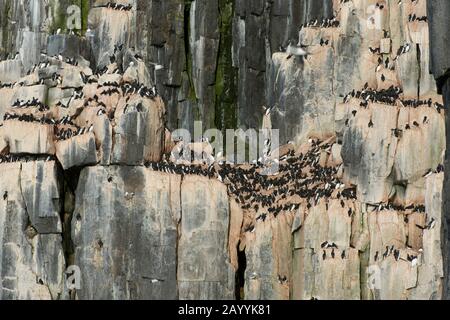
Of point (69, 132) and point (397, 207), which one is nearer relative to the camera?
point (397, 207)

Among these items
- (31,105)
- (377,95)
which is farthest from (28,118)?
(377,95)

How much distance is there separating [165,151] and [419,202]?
30.9ft

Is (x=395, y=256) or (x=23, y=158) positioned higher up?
(x=23, y=158)

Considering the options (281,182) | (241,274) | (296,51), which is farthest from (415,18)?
(241,274)

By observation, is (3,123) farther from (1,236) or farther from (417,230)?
(417,230)

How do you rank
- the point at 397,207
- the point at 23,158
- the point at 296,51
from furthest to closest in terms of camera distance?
the point at 296,51 → the point at 23,158 → the point at 397,207

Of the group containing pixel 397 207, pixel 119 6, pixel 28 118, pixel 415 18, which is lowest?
pixel 397 207

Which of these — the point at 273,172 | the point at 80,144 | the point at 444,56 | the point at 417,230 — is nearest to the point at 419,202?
the point at 417,230

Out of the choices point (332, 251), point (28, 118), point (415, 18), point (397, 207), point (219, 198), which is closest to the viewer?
point (332, 251)

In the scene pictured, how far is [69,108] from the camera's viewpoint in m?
56.5

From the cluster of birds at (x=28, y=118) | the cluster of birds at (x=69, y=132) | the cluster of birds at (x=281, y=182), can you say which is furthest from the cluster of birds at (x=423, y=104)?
the cluster of birds at (x=28, y=118)

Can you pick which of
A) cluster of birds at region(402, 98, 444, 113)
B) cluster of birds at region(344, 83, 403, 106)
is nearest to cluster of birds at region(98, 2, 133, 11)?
cluster of birds at region(344, 83, 403, 106)

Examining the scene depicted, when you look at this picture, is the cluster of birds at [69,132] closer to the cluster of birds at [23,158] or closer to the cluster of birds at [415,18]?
the cluster of birds at [23,158]

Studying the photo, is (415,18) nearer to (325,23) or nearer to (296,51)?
(325,23)
